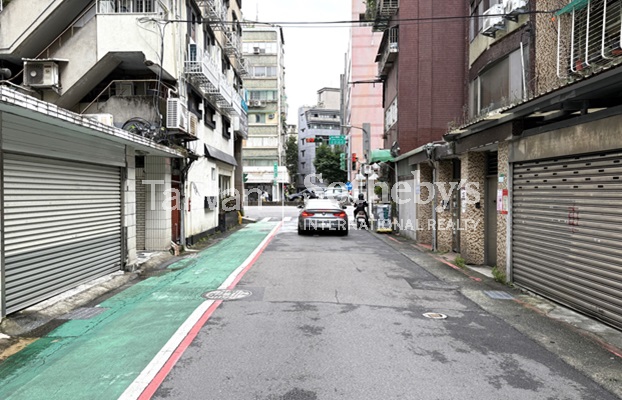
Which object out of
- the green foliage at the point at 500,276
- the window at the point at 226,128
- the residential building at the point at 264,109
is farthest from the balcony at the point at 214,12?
the residential building at the point at 264,109

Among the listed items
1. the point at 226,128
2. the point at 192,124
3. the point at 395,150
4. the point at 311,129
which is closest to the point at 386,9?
the point at 395,150

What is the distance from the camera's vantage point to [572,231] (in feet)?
23.5

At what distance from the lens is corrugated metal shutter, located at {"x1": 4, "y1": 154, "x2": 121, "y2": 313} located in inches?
263

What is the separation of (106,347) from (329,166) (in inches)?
2418

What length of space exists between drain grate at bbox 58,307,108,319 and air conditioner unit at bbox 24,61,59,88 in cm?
798

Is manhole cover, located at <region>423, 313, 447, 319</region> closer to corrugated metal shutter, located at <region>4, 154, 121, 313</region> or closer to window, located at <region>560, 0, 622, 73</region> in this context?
window, located at <region>560, 0, 622, 73</region>

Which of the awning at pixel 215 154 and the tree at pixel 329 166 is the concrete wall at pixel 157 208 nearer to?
the awning at pixel 215 154

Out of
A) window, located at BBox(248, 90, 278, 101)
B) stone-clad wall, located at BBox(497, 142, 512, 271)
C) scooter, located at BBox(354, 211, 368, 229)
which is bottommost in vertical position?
scooter, located at BBox(354, 211, 368, 229)

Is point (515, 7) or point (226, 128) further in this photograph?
point (226, 128)

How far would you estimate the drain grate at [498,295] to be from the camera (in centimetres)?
805

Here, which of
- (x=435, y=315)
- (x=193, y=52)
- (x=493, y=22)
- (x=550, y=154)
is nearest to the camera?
(x=435, y=315)

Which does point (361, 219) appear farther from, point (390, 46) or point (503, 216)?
point (503, 216)

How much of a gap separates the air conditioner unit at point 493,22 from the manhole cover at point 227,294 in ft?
29.8

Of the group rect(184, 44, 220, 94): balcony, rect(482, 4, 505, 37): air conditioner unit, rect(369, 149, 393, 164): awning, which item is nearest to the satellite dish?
rect(369, 149, 393, 164): awning
